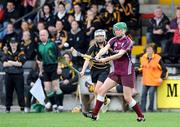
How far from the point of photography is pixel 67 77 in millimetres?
20625

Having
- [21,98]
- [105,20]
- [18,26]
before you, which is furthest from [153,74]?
[18,26]

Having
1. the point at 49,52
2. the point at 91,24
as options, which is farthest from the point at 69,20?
the point at 49,52

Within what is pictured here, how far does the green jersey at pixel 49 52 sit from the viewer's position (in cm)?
1972

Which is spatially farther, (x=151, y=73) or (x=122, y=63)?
(x=151, y=73)

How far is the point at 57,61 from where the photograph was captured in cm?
1995

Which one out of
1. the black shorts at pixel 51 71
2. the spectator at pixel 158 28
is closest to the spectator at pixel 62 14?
the black shorts at pixel 51 71

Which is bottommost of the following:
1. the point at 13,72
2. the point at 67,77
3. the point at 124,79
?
the point at 67,77

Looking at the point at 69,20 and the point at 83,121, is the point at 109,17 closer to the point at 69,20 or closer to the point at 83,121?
the point at 69,20

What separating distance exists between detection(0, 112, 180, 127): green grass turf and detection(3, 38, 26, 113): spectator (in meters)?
1.87

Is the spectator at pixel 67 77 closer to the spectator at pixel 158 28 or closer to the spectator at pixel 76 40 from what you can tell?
the spectator at pixel 76 40

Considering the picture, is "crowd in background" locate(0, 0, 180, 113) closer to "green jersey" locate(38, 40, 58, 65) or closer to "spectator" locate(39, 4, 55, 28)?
"spectator" locate(39, 4, 55, 28)

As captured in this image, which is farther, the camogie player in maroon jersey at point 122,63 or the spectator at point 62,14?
the spectator at point 62,14

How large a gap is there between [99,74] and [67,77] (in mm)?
3050

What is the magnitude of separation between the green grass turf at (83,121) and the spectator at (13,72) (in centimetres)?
187
